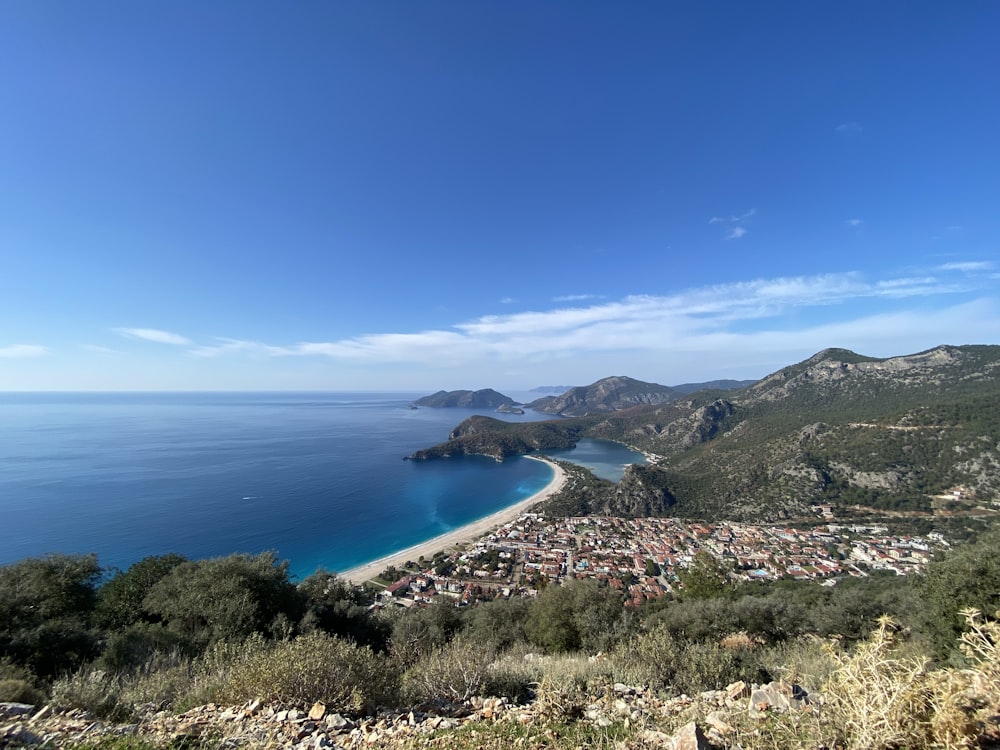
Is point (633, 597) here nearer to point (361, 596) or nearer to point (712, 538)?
point (361, 596)

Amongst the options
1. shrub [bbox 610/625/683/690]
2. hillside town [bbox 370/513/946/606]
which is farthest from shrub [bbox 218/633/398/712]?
hillside town [bbox 370/513/946/606]

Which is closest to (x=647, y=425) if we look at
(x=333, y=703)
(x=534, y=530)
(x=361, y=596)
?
(x=534, y=530)

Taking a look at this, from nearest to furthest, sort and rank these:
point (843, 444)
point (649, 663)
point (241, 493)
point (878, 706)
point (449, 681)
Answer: point (878, 706) → point (449, 681) → point (649, 663) → point (843, 444) → point (241, 493)

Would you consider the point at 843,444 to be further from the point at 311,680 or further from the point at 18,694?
the point at 18,694

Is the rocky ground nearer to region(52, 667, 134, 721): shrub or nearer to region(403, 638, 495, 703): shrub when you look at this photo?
region(52, 667, 134, 721): shrub

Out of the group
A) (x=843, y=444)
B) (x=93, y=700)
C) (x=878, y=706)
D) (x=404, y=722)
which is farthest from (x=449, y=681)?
(x=843, y=444)

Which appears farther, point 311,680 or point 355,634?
point 355,634
